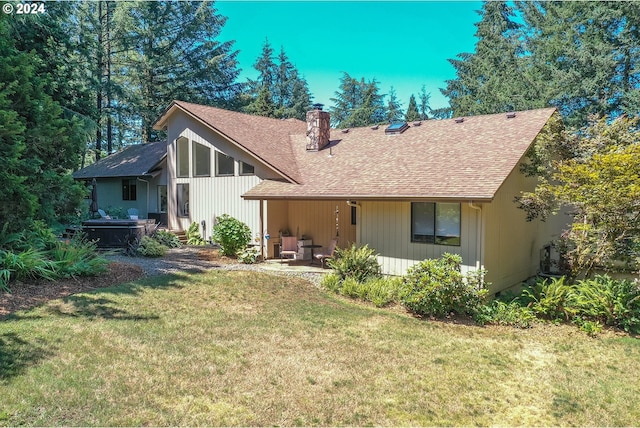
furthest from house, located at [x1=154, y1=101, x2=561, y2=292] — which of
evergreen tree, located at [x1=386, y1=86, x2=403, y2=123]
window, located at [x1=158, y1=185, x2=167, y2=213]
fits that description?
evergreen tree, located at [x1=386, y1=86, x2=403, y2=123]

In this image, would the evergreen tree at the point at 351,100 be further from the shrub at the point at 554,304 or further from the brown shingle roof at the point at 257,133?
the shrub at the point at 554,304

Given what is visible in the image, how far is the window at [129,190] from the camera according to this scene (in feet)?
72.5

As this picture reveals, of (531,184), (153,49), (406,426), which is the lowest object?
(406,426)

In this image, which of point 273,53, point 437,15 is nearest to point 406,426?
point 437,15

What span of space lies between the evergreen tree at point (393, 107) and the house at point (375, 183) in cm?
2838

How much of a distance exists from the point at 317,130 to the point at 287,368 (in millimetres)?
11502

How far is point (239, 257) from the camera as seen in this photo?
1334 cm

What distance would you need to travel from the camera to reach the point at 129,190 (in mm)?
22297

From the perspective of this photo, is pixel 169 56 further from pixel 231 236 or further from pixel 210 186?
pixel 231 236

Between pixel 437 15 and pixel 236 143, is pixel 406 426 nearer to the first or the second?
pixel 236 143

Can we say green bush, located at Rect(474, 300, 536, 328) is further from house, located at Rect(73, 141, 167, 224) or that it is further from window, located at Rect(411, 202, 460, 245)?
house, located at Rect(73, 141, 167, 224)

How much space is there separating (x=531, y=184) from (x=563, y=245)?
229cm

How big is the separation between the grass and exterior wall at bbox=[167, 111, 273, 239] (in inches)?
270

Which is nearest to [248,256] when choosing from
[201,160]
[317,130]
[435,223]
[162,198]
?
[201,160]
